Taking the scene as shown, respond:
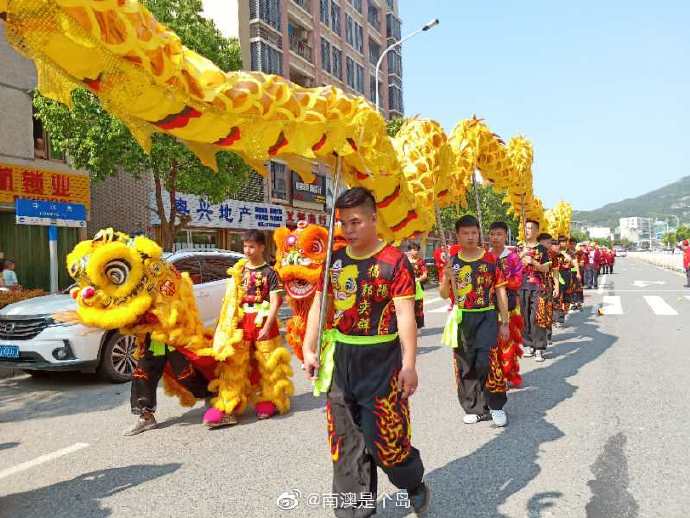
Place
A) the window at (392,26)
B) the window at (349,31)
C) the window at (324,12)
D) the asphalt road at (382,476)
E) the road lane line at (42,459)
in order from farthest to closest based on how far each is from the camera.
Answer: the window at (392,26)
the window at (349,31)
the window at (324,12)
the road lane line at (42,459)
the asphalt road at (382,476)

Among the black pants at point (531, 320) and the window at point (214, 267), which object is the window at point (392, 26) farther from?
the black pants at point (531, 320)

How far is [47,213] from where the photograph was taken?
14016 mm

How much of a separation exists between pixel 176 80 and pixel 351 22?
3468 cm

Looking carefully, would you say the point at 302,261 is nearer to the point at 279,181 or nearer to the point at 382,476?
the point at 382,476

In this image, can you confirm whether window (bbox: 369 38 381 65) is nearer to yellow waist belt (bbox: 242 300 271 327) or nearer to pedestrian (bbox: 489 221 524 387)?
pedestrian (bbox: 489 221 524 387)

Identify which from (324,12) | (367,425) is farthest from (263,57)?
(367,425)

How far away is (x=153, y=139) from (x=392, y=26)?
32.9m

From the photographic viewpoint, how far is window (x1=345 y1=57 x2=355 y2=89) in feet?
108

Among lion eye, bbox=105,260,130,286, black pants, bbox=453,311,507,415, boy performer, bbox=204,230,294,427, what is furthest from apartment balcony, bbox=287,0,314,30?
black pants, bbox=453,311,507,415

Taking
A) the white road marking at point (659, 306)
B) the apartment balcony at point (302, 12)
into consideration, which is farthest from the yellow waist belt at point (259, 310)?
the apartment balcony at point (302, 12)

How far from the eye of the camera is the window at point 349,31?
33.4 meters

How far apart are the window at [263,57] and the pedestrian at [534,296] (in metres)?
19.1

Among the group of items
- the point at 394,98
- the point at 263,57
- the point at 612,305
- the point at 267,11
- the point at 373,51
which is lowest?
the point at 612,305

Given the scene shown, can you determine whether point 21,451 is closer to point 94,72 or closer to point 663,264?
point 94,72
